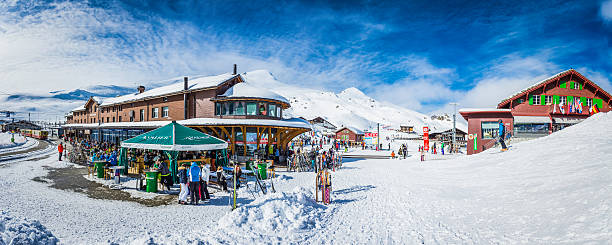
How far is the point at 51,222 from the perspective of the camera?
24.1ft

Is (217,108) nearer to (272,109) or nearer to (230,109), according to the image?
(230,109)

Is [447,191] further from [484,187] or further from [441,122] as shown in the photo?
[441,122]

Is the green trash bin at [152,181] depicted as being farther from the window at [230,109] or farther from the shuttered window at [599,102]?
the shuttered window at [599,102]

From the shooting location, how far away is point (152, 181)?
1125 centimetres

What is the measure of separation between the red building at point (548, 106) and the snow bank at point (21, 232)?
30988mm

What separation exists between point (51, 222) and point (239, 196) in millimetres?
5436

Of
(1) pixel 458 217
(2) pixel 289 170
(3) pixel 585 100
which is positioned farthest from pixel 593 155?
(3) pixel 585 100

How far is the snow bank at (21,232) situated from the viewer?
182 inches

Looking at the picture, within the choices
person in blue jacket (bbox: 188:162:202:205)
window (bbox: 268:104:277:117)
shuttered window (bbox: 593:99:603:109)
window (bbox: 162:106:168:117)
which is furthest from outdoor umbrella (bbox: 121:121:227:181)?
shuttered window (bbox: 593:99:603:109)

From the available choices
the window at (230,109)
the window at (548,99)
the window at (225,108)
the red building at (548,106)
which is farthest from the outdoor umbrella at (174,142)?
the window at (548,99)

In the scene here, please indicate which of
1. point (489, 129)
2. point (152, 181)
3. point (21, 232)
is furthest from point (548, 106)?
point (21, 232)

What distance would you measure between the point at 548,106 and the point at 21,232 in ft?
130

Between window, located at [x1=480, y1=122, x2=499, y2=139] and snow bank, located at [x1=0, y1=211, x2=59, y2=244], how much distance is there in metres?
31.5

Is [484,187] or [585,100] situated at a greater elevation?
[585,100]
